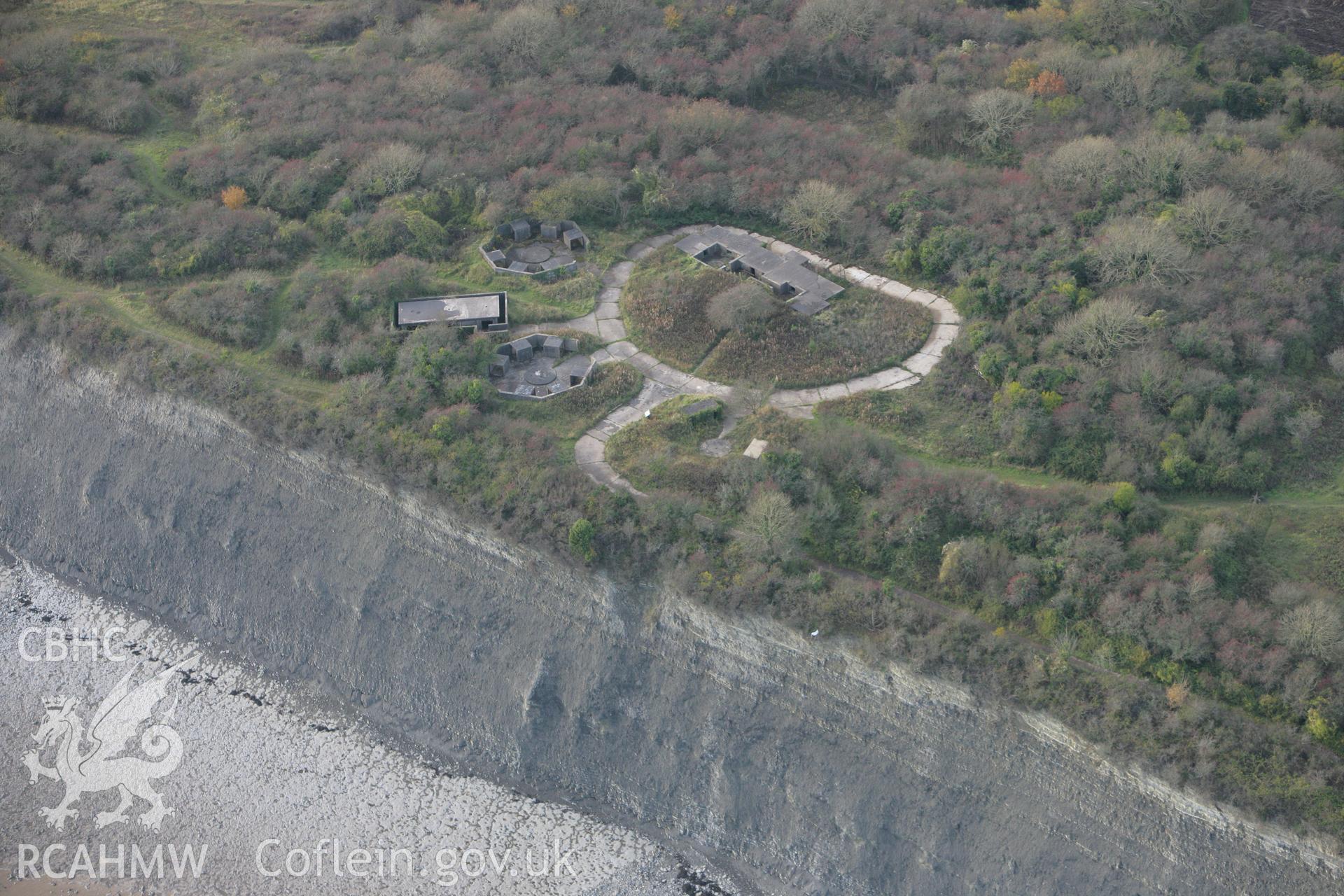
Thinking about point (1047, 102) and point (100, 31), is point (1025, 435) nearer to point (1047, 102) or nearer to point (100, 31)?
point (1047, 102)

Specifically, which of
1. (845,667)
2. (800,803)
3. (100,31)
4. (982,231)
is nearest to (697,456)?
(845,667)

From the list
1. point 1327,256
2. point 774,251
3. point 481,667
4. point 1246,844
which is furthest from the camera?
point 774,251

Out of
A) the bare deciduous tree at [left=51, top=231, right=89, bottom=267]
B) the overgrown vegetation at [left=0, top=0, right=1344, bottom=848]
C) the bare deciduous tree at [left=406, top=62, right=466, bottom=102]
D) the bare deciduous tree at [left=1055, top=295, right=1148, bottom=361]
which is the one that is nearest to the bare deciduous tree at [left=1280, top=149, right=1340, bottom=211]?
the overgrown vegetation at [left=0, top=0, right=1344, bottom=848]

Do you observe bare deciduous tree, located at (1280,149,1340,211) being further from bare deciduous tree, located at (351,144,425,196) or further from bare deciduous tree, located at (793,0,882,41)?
bare deciduous tree, located at (351,144,425,196)

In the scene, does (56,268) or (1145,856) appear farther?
(56,268)

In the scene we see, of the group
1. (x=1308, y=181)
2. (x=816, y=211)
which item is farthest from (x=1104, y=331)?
(x=1308, y=181)

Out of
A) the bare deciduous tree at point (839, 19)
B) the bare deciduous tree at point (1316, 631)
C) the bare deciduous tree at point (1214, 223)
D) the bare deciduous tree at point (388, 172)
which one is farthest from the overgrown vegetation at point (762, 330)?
the bare deciduous tree at point (839, 19)
